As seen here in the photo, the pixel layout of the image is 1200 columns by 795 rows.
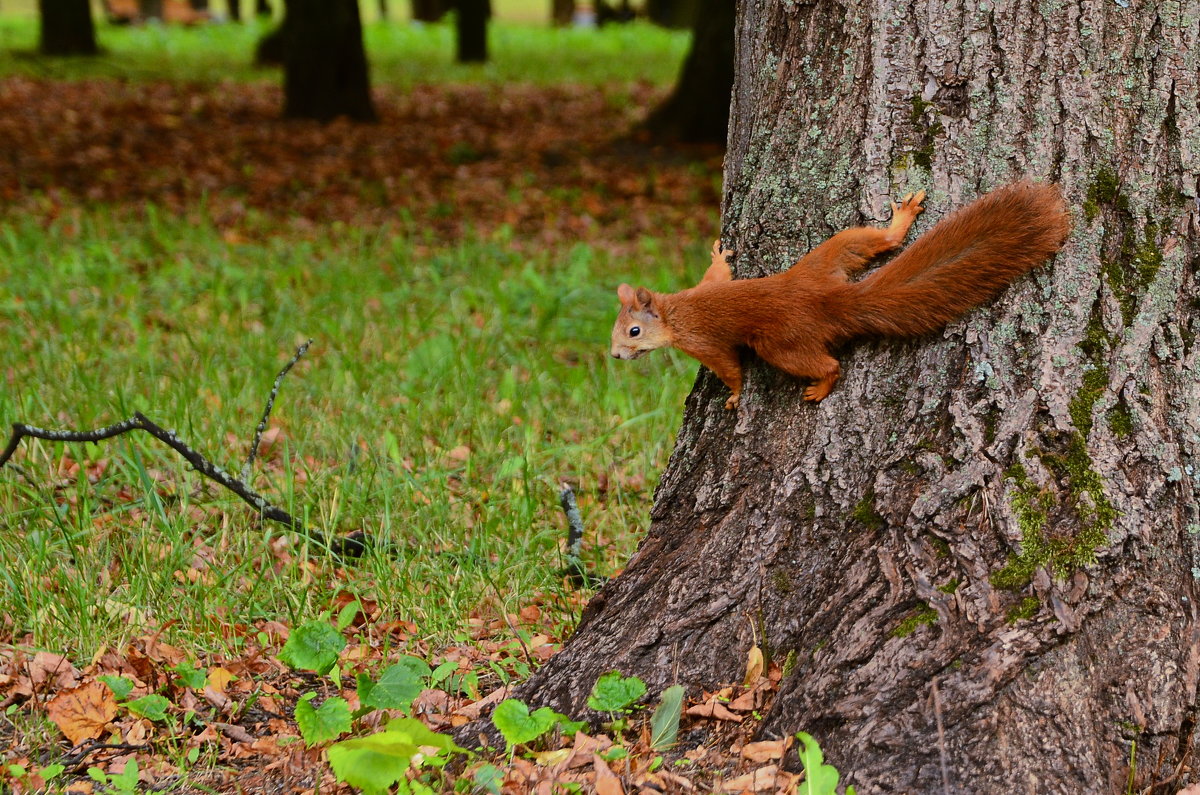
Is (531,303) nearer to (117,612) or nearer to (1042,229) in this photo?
(117,612)

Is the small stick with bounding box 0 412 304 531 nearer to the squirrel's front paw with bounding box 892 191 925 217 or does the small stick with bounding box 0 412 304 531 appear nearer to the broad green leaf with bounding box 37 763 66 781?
the broad green leaf with bounding box 37 763 66 781

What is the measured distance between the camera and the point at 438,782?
2.11 metres

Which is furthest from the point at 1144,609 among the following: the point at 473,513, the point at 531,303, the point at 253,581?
the point at 531,303

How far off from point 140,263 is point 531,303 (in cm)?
253

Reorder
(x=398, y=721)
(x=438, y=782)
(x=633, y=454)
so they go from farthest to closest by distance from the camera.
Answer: (x=633, y=454), (x=438, y=782), (x=398, y=721)

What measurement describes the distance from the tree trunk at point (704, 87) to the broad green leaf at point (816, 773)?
885cm

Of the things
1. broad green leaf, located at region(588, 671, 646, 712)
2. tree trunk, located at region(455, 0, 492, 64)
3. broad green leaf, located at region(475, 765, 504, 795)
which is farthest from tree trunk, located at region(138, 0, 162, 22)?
broad green leaf, located at region(475, 765, 504, 795)

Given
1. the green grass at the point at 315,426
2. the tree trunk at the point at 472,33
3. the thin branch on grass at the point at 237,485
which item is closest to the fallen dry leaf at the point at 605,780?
the green grass at the point at 315,426

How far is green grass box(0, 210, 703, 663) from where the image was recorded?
2867 mm

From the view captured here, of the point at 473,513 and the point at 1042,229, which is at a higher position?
the point at 1042,229

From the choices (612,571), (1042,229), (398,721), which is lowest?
(612,571)

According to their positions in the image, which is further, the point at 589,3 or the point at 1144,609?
the point at 589,3

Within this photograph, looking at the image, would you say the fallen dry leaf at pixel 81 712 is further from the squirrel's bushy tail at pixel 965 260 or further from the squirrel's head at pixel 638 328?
the squirrel's bushy tail at pixel 965 260

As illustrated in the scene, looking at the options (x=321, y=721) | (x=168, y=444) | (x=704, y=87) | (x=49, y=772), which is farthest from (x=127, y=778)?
(x=704, y=87)
